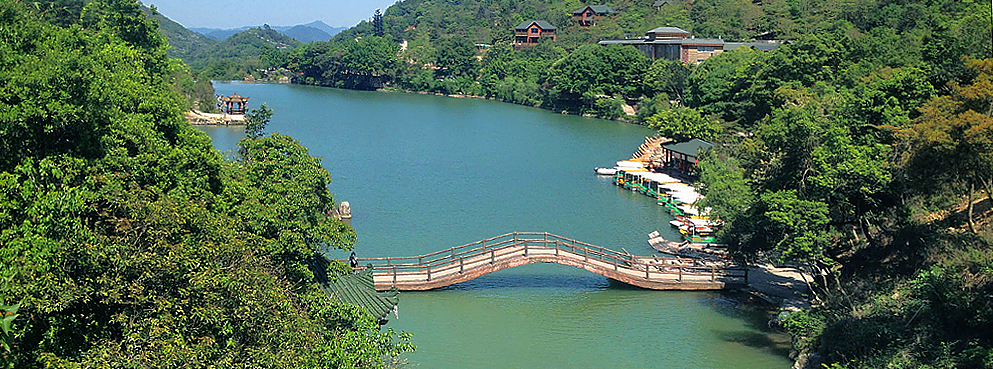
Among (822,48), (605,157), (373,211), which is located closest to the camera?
(373,211)

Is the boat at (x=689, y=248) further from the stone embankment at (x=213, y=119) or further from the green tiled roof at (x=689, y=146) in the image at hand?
the stone embankment at (x=213, y=119)

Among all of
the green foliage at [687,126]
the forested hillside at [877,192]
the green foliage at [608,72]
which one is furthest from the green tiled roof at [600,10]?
the forested hillside at [877,192]

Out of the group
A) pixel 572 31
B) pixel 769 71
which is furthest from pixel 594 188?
pixel 572 31

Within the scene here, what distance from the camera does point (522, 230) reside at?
28.9 metres

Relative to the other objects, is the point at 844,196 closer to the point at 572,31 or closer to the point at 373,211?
the point at 373,211

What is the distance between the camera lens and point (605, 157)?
44312 millimetres

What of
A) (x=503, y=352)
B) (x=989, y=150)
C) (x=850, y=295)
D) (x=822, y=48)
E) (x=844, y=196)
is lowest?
(x=503, y=352)

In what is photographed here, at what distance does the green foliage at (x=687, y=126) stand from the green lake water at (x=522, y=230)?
343 centimetres

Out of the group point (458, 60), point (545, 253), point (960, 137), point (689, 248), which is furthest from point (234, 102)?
point (960, 137)

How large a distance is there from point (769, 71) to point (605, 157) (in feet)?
31.7

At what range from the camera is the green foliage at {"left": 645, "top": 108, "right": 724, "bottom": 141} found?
129 ft

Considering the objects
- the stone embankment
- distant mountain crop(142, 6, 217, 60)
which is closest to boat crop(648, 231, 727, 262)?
the stone embankment

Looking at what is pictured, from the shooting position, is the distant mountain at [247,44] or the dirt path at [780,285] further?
the distant mountain at [247,44]

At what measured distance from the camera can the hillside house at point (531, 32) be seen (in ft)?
326
